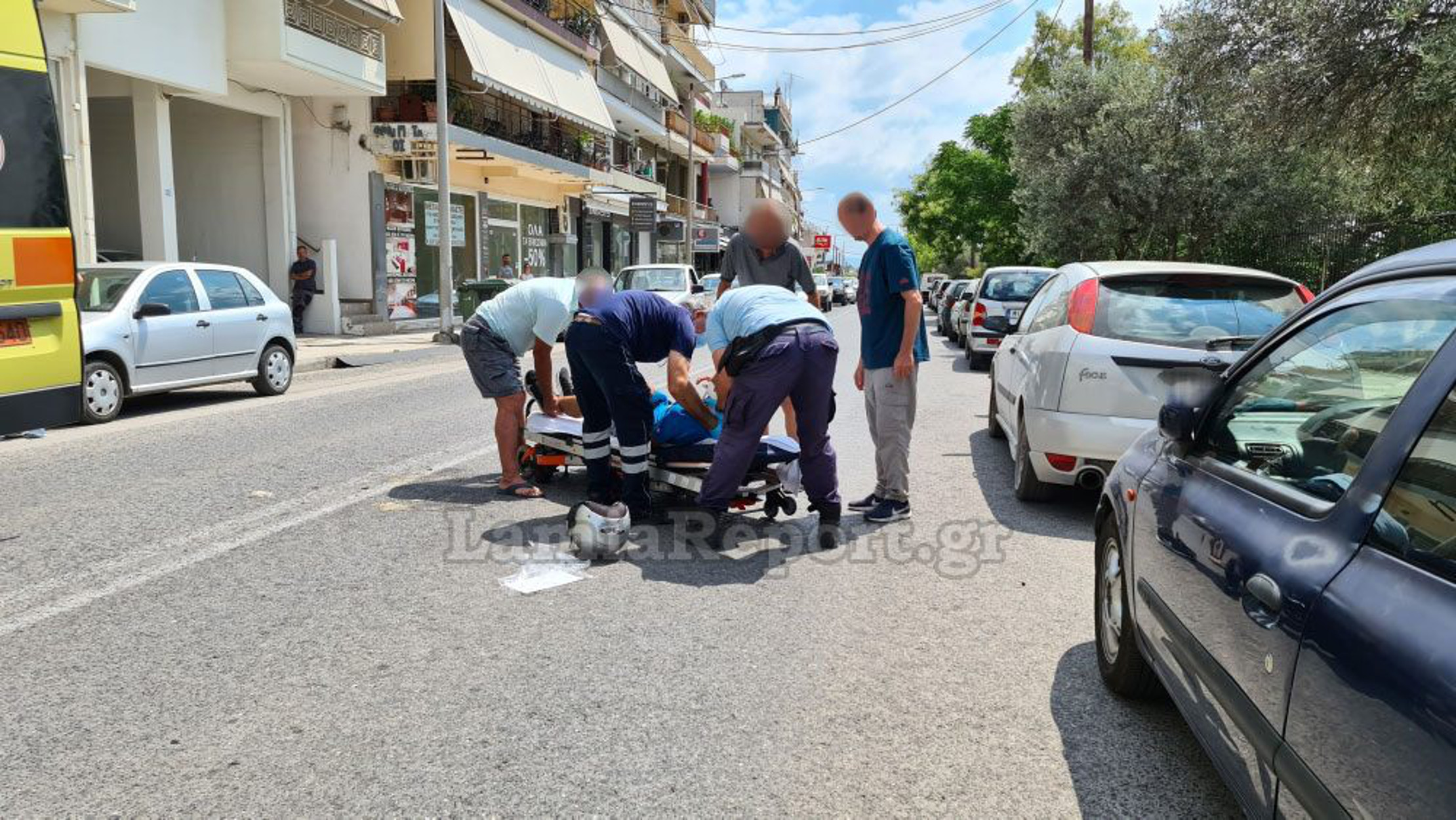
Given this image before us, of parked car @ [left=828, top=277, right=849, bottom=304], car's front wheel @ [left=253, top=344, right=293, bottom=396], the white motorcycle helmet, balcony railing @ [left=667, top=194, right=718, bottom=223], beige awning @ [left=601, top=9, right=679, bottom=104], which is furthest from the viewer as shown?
parked car @ [left=828, top=277, right=849, bottom=304]

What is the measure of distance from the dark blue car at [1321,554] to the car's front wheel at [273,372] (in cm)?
1092

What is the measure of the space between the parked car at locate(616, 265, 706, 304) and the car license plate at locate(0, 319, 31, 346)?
583 inches

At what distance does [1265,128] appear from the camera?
12609 mm

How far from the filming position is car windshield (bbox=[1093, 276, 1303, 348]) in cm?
589

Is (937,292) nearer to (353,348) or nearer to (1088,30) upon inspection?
(1088,30)

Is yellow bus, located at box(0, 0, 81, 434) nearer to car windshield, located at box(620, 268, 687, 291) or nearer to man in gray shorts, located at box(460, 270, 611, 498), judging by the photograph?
man in gray shorts, located at box(460, 270, 611, 498)

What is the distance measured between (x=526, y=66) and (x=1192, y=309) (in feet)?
80.8

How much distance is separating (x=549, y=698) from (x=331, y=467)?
180 inches

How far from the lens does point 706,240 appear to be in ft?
181

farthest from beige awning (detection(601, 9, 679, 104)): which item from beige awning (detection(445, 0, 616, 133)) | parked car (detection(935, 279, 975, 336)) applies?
parked car (detection(935, 279, 975, 336))

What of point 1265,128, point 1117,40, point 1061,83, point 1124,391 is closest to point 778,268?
point 1124,391

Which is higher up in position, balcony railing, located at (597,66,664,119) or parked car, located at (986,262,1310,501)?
balcony railing, located at (597,66,664,119)

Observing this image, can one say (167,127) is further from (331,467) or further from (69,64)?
(331,467)

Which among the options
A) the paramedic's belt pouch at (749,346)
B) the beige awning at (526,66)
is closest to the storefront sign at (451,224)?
the beige awning at (526,66)
